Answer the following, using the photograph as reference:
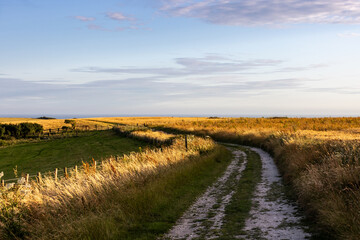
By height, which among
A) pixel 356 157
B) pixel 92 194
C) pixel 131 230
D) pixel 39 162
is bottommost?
pixel 39 162

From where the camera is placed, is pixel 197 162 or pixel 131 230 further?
pixel 197 162

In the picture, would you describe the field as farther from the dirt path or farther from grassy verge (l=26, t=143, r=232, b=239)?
the dirt path

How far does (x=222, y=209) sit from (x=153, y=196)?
2691 millimetres

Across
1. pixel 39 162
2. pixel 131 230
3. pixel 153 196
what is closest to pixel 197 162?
pixel 153 196

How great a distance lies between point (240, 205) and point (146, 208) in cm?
358

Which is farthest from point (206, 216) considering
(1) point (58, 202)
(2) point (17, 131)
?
(2) point (17, 131)

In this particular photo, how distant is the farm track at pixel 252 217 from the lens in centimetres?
891

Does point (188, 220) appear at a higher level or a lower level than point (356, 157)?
lower

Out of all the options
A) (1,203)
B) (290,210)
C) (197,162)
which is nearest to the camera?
(1,203)

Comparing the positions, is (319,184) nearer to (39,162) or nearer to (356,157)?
(356,157)

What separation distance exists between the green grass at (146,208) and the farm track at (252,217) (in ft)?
1.65

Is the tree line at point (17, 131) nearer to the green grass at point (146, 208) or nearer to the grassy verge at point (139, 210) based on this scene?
the green grass at point (146, 208)

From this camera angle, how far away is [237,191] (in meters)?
14.6

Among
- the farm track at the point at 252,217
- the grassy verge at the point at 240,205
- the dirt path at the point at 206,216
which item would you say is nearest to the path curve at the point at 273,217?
the farm track at the point at 252,217
